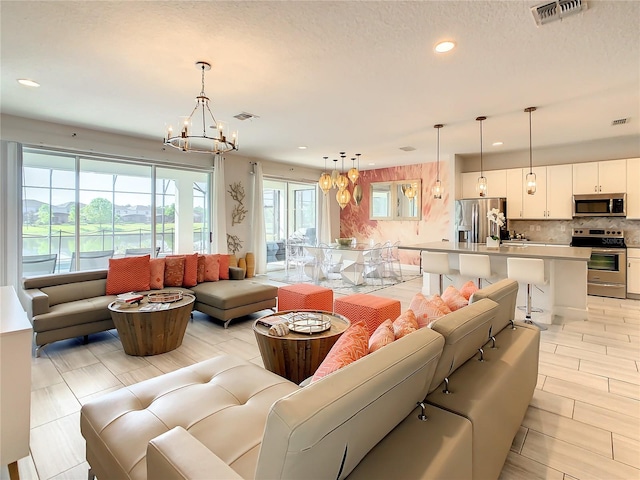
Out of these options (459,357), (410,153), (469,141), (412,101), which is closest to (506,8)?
(412,101)

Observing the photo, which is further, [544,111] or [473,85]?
[544,111]

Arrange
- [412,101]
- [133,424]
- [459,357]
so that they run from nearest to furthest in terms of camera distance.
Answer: [133,424], [459,357], [412,101]

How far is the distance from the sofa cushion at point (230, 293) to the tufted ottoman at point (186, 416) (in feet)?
7.37

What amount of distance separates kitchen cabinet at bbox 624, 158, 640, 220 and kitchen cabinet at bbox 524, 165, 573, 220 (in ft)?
2.58

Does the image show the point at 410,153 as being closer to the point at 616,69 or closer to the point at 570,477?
the point at 616,69

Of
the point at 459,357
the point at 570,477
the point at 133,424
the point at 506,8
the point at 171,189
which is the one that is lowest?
the point at 570,477

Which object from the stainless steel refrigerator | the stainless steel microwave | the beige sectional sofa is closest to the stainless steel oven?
the stainless steel microwave

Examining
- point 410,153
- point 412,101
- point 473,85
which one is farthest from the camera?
point 410,153

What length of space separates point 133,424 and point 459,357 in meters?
1.49

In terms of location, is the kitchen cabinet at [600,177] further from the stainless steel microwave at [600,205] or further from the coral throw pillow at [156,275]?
the coral throw pillow at [156,275]

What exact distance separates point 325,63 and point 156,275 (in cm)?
336

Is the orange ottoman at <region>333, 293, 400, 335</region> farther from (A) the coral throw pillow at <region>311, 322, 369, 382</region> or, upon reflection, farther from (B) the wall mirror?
(B) the wall mirror

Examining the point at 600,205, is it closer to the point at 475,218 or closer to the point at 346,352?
the point at 475,218

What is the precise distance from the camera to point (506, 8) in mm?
2242
